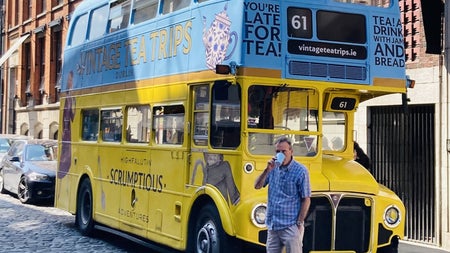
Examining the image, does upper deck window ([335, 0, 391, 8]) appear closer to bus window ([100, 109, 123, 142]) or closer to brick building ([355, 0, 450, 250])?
brick building ([355, 0, 450, 250])

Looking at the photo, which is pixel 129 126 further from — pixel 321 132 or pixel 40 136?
pixel 40 136

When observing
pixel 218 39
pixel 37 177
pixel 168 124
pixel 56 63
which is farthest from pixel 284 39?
pixel 56 63

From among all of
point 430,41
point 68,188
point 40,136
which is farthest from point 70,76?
point 40,136

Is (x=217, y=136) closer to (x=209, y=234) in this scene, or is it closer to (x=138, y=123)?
(x=209, y=234)

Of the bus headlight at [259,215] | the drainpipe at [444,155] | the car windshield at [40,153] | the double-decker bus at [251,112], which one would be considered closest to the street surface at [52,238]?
the drainpipe at [444,155]

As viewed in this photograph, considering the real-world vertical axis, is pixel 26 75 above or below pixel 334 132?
above

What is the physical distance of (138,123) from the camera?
10.6 metres

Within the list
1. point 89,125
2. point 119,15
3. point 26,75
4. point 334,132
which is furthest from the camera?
point 26,75

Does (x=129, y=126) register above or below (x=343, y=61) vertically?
below

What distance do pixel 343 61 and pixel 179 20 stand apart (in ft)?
8.42

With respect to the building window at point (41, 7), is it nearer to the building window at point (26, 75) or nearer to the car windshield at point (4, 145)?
the building window at point (26, 75)

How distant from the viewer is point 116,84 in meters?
11.4

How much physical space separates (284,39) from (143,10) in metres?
3.64

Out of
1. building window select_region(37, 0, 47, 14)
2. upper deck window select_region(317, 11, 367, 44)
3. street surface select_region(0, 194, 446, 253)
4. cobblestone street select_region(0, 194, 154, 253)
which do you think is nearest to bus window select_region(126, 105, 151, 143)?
street surface select_region(0, 194, 446, 253)
